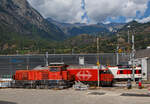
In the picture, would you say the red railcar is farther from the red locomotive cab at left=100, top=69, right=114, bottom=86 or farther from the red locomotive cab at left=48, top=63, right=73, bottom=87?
the red locomotive cab at left=100, top=69, right=114, bottom=86

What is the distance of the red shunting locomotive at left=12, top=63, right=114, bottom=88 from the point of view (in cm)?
3094

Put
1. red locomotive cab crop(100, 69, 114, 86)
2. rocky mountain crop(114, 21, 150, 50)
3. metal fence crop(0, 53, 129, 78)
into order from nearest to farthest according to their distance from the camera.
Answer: red locomotive cab crop(100, 69, 114, 86) → rocky mountain crop(114, 21, 150, 50) → metal fence crop(0, 53, 129, 78)

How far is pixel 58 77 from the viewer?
3117 cm

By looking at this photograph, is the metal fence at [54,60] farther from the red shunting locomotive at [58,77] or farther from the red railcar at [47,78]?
the red railcar at [47,78]

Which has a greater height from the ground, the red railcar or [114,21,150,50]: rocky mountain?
[114,21,150,50]: rocky mountain

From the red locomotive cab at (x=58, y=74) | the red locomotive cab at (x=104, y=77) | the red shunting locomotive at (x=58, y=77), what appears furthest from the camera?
the red locomotive cab at (x=104, y=77)

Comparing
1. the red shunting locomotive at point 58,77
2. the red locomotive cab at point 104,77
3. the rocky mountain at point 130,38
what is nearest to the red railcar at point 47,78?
the red shunting locomotive at point 58,77

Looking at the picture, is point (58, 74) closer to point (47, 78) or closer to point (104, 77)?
point (47, 78)

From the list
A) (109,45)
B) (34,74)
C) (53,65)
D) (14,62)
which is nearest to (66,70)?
(53,65)

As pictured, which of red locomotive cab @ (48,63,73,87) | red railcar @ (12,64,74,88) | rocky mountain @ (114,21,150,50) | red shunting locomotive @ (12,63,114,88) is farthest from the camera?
rocky mountain @ (114,21,150,50)

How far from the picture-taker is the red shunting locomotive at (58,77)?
30.9m

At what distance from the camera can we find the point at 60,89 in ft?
97.8

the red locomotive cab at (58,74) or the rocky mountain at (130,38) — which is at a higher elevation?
the rocky mountain at (130,38)

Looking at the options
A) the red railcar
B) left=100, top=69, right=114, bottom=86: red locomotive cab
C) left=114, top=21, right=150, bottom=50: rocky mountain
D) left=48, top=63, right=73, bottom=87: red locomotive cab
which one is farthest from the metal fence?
left=48, top=63, right=73, bottom=87: red locomotive cab
